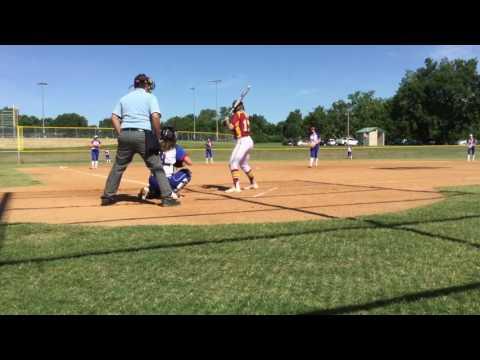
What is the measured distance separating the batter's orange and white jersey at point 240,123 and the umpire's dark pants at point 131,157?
2758 millimetres

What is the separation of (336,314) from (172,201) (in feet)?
A: 16.4

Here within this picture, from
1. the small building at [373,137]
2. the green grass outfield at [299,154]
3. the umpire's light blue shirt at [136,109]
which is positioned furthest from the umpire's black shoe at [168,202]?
the small building at [373,137]

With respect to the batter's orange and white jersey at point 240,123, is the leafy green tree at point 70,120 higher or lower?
higher

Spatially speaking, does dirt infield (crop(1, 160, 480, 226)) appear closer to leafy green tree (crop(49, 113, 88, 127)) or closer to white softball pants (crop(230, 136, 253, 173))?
white softball pants (crop(230, 136, 253, 173))

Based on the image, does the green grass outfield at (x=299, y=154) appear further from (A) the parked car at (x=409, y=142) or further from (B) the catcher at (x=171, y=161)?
(A) the parked car at (x=409, y=142)

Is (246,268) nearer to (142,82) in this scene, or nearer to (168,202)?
(168,202)

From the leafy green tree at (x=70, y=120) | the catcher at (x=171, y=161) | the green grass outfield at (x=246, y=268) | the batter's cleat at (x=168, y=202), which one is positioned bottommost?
the green grass outfield at (x=246, y=268)

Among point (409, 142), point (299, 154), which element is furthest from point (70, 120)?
point (299, 154)

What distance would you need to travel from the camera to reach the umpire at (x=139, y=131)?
7.33 meters

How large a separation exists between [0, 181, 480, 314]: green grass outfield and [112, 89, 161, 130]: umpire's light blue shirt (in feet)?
7.64

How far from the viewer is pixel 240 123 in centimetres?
991
